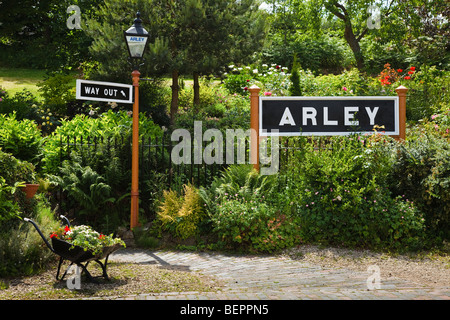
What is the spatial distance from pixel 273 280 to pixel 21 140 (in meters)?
5.63

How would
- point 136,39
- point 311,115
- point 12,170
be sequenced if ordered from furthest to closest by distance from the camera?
point 311,115 → point 136,39 → point 12,170

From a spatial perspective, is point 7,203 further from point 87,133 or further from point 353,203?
point 353,203

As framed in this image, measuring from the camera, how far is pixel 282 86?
13.7 m

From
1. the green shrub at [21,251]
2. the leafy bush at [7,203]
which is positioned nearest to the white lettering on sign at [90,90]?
the leafy bush at [7,203]

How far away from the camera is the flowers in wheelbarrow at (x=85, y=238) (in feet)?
18.3

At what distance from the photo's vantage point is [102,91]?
763 centimetres

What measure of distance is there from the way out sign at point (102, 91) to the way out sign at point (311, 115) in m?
2.37

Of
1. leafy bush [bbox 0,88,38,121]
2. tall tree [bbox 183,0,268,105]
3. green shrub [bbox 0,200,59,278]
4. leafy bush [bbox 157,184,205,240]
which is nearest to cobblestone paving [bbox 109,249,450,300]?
leafy bush [bbox 157,184,205,240]

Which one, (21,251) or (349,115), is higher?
(349,115)

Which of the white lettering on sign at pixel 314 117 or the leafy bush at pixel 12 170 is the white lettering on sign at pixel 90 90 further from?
the white lettering on sign at pixel 314 117

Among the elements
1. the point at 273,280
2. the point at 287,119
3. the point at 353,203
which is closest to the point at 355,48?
the point at 287,119

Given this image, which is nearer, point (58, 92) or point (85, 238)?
point (85, 238)

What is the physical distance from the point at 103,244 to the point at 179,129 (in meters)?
4.85

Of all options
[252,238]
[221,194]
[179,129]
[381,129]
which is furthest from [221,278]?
[179,129]
